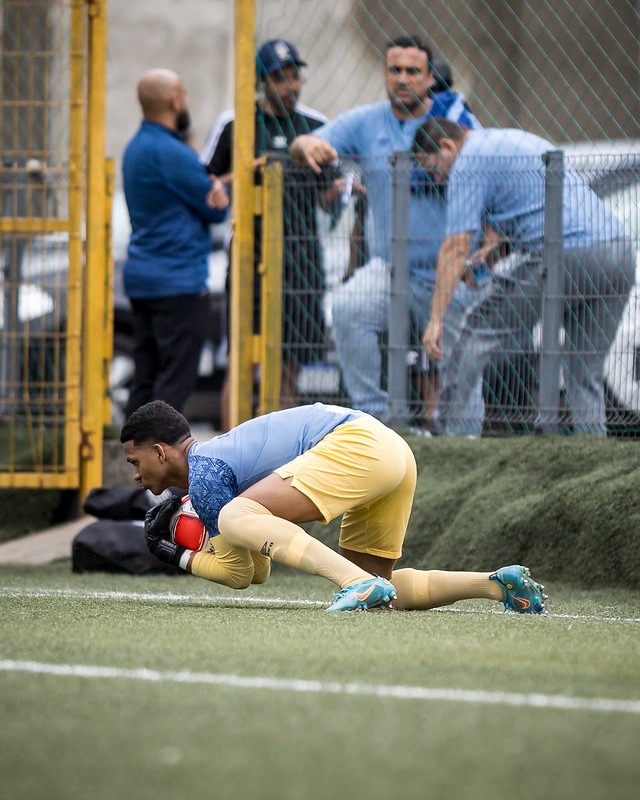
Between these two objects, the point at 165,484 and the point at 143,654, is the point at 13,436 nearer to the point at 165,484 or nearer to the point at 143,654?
the point at 165,484

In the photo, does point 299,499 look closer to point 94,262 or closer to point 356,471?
point 356,471

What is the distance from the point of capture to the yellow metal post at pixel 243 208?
9.55 metres

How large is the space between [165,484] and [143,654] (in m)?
1.60

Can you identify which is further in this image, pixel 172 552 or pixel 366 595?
pixel 172 552

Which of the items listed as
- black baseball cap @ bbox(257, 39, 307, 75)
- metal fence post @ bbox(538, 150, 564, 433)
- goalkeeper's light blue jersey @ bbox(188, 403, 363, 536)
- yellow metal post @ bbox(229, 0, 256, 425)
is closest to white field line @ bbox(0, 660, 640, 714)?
goalkeeper's light blue jersey @ bbox(188, 403, 363, 536)

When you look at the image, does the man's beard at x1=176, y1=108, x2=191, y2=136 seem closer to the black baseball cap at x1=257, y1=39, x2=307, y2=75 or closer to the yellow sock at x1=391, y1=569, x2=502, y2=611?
the black baseball cap at x1=257, y1=39, x2=307, y2=75

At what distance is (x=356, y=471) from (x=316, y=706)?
222cm

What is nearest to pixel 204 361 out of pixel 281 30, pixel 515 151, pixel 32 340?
pixel 32 340

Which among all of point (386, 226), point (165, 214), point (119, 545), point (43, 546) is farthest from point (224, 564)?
point (165, 214)

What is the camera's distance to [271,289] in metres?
9.34

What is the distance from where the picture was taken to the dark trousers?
32.2 ft

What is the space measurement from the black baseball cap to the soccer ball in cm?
432

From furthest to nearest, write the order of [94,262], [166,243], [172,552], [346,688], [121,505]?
[94,262]
[166,243]
[121,505]
[172,552]
[346,688]

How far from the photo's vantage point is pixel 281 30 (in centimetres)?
987
